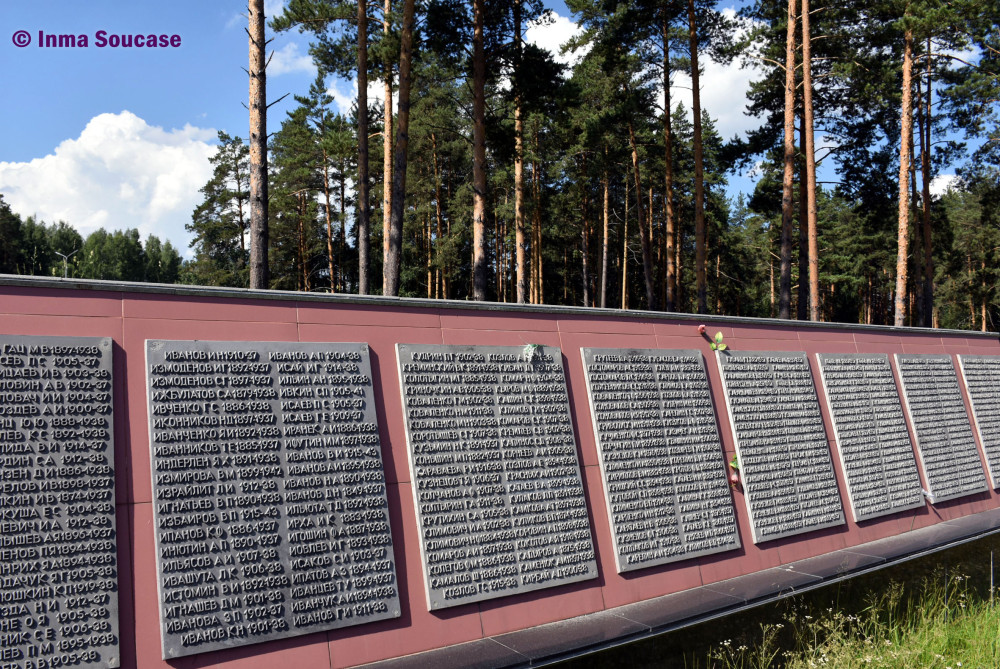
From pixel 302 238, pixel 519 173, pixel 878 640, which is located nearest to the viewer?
pixel 878 640

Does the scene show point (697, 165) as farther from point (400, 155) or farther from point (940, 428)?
point (940, 428)

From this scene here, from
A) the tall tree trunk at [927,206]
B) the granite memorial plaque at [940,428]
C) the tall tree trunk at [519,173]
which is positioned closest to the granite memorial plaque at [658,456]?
the granite memorial plaque at [940,428]

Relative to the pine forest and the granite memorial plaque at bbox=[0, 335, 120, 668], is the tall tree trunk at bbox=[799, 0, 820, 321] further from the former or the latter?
the granite memorial plaque at bbox=[0, 335, 120, 668]

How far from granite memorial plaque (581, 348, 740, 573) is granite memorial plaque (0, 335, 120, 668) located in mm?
3490

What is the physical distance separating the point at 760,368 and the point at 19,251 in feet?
215

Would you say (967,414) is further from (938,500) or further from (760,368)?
(760,368)

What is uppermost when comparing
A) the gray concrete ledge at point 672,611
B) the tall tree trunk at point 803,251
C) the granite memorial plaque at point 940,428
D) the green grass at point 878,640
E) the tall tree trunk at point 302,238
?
the tall tree trunk at point 302,238

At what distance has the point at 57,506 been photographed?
3715mm

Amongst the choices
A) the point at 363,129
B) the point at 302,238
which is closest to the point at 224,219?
the point at 302,238

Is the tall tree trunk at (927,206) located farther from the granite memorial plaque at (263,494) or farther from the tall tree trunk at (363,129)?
the granite memorial plaque at (263,494)

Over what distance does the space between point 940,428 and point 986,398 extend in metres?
1.69

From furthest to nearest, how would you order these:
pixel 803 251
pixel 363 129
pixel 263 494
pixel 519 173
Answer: pixel 519 173 < pixel 803 251 < pixel 363 129 < pixel 263 494

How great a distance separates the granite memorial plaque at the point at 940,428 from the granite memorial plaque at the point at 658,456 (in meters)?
3.74

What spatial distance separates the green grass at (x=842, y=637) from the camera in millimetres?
5039
